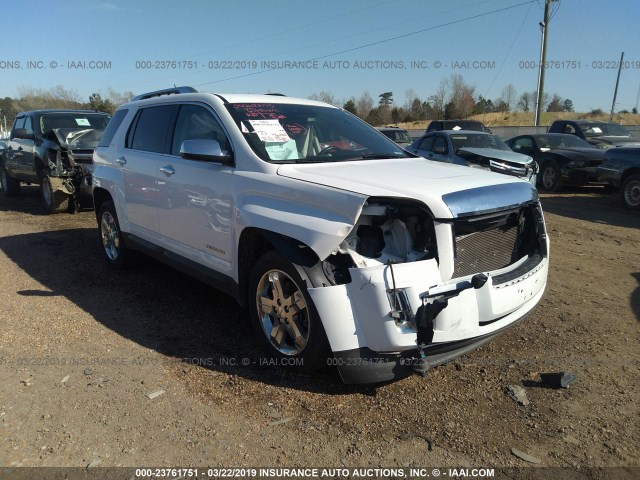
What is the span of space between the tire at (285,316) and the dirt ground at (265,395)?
8.1 inches

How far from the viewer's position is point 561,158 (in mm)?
12586

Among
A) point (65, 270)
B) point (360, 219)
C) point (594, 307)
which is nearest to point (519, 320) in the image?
point (360, 219)

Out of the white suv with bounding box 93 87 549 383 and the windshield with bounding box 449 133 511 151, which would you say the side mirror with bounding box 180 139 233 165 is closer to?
the white suv with bounding box 93 87 549 383

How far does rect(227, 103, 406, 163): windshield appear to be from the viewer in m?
3.91

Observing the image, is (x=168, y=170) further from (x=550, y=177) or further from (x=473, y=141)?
(x=550, y=177)

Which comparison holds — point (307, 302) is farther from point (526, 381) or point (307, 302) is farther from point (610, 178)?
point (610, 178)

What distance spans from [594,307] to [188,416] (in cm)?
374

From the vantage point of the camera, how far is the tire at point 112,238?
234 inches

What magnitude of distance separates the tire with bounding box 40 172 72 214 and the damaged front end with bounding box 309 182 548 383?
8.66 m

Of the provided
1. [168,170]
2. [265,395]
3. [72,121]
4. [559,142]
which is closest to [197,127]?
[168,170]

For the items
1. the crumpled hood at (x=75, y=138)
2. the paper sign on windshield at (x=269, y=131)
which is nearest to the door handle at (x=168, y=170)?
the paper sign on windshield at (x=269, y=131)

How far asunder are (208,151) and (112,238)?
118 inches

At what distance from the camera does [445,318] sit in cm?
287

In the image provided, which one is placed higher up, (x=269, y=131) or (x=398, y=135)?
(x=269, y=131)
